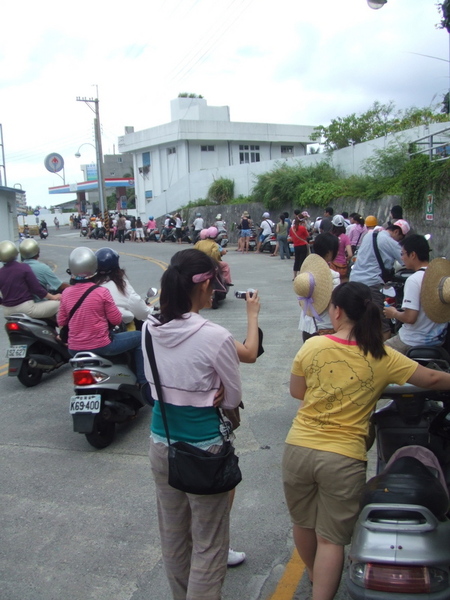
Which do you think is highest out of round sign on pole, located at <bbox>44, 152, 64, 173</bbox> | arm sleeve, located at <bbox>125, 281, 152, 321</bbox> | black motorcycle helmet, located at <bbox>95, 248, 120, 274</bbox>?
round sign on pole, located at <bbox>44, 152, 64, 173</bbox>

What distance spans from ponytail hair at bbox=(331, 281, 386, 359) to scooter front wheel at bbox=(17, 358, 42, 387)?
5.17 m

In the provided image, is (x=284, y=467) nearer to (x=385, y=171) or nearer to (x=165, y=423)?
(x=165, y=423)

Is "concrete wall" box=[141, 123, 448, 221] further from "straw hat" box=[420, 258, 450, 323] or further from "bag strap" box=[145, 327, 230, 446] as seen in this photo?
"bag strap" box=[145, 327, 230, 446]

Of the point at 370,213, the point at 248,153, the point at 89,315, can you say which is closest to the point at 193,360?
the point at 89,315

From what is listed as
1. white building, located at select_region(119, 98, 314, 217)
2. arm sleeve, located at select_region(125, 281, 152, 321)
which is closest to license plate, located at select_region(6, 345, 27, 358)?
arm sleeve, located at select_region(125, 281, 152, 321)

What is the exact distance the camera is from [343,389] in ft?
9.21

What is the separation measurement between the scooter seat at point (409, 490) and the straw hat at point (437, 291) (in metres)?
1.58

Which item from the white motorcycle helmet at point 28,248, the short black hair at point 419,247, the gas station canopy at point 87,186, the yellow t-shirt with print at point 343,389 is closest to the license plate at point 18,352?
the white motorcycle helmet at point 28,248

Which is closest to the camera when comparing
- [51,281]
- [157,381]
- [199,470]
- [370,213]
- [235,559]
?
[199,470]

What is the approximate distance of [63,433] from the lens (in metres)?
5.88

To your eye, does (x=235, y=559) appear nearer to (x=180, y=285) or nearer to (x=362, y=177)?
(x=180, y=285)

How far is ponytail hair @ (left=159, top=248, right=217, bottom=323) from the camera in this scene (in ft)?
8.86

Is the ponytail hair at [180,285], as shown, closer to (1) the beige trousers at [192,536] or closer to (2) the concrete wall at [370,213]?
(1) the beige trousers at [192,536]

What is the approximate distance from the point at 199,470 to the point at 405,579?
0.92 m
